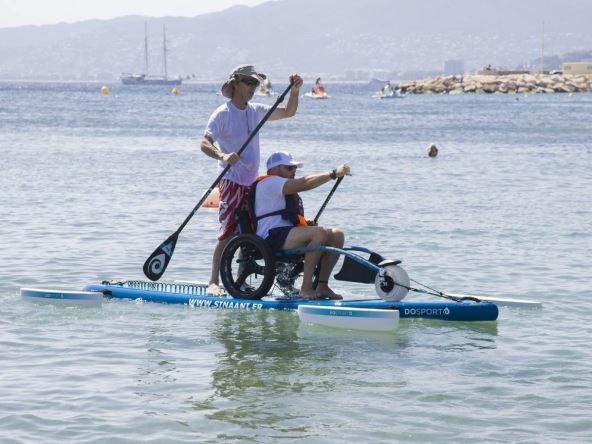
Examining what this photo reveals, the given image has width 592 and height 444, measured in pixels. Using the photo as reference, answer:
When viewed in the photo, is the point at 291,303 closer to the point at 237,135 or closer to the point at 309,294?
the point at 309,294

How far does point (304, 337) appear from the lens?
9.69 meters

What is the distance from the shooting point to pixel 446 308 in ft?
32.4

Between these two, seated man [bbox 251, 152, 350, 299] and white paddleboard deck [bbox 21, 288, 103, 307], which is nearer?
seated man [bbox 251, 152, 350, 299]

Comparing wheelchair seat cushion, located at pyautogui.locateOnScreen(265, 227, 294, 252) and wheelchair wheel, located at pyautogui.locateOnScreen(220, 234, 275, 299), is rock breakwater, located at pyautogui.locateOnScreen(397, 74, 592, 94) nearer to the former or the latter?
wheelchair wheel, located at pyautogui.locateOnScreen(220, 234, 275, 299)

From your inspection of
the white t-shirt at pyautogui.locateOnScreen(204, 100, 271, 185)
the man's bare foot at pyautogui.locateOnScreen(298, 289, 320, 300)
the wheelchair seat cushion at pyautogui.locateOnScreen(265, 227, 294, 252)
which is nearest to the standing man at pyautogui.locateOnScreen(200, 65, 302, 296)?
the white t-shirt at pyautogui.locateOnScreen(204, 100, 271, 185)

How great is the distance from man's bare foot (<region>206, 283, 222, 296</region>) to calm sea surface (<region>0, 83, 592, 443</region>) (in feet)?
0.90

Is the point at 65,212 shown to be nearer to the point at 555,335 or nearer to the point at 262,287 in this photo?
the point at 262,287

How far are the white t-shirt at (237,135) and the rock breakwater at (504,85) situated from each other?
109498 mm

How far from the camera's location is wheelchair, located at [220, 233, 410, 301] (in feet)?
32.8

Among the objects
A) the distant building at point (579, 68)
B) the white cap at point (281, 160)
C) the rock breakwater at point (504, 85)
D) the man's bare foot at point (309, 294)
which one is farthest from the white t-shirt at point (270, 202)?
the distant building at point (579, 68)

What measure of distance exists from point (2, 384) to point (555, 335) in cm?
444

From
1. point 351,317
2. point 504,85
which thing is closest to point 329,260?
point 351,317

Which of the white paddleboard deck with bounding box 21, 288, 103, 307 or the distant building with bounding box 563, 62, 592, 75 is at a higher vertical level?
the distant building with bounding box 563, 62, 592, 75

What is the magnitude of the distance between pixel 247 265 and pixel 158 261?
3.69 ft
